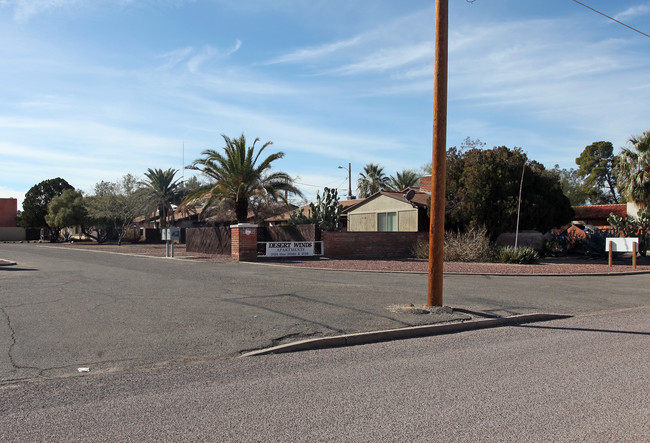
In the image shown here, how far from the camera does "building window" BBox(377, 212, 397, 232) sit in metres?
31.0

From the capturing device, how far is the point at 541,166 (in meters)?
28.5

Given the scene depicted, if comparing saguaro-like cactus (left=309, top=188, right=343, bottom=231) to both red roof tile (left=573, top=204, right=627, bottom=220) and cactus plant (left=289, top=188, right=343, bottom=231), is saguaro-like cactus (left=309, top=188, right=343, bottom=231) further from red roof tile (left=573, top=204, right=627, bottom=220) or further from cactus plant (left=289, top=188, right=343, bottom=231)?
red roof tile (left=573, top=204, right=627, bottom=220)

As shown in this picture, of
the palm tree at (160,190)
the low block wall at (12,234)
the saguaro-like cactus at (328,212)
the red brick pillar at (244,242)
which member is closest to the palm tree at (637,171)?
the saguaro-like cactus at (328,212)

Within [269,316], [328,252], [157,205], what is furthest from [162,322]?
[157,205]

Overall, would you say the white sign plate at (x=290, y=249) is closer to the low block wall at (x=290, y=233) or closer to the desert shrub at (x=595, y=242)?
the low block wall at (x=290, y=233)

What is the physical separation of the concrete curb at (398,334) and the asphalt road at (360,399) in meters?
0.24

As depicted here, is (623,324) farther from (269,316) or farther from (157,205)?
(157,205)

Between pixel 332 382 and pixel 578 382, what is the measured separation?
9.15ft

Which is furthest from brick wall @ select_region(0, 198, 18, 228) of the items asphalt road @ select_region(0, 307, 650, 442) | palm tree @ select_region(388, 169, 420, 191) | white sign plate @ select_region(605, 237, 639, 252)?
asphalt road @ select_region(0, 307, 650, 442)

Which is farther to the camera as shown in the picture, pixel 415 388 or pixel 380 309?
pixel 380 309

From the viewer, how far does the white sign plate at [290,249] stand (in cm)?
2439

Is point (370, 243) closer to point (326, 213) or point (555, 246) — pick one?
point (326, 213)

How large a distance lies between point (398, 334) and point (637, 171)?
27453 mm

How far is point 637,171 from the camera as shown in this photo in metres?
29.8
